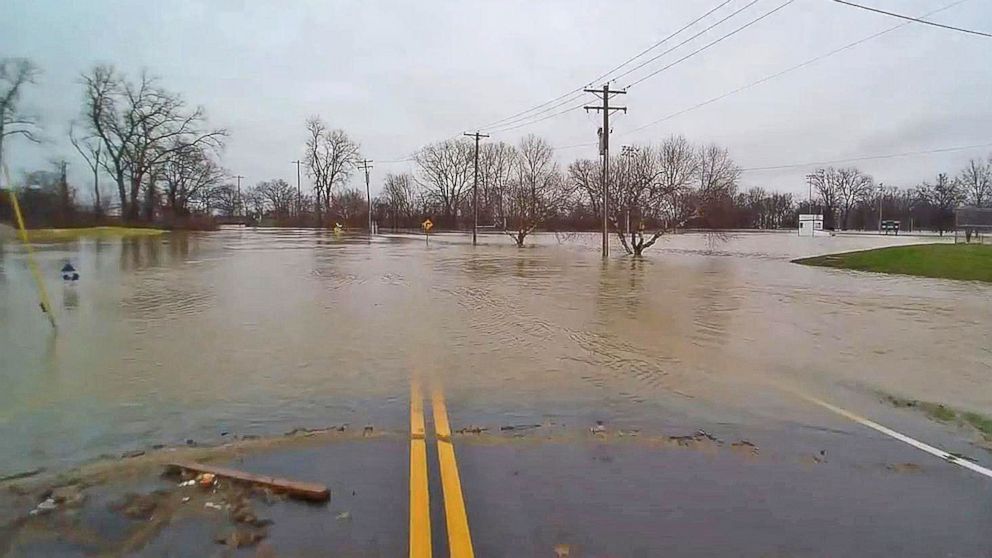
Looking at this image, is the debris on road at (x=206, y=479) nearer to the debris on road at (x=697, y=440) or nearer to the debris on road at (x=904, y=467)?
the debris on road at (x=697, y=440)

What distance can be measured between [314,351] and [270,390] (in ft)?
7.06

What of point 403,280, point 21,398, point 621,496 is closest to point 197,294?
point 403,280

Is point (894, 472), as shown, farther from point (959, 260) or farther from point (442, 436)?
point (959, 260)

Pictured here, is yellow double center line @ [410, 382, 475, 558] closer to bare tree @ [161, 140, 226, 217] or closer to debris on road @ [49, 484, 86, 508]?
debris on road @ [49, 484, 86, 508]

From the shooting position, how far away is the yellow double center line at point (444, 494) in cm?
346

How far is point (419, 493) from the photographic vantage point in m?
4.15

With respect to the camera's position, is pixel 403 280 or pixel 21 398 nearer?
pixel 21 398

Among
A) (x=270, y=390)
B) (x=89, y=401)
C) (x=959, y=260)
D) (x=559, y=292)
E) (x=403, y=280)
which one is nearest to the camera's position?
(x=89, y=401)

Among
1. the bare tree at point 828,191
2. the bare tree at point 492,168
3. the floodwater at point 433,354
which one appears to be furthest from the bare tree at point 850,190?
the floodwater at point 433,354

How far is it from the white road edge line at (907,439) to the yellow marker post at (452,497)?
143 inches

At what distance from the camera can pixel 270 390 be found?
6.95m

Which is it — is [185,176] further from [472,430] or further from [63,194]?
[472,430]

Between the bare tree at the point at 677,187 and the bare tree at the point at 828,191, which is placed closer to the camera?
the bare tree at the point at 677,187

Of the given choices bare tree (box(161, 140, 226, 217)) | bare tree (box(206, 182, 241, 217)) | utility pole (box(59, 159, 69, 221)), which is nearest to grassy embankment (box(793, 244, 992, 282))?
utility pole (box(59, 159, 69, 221))
